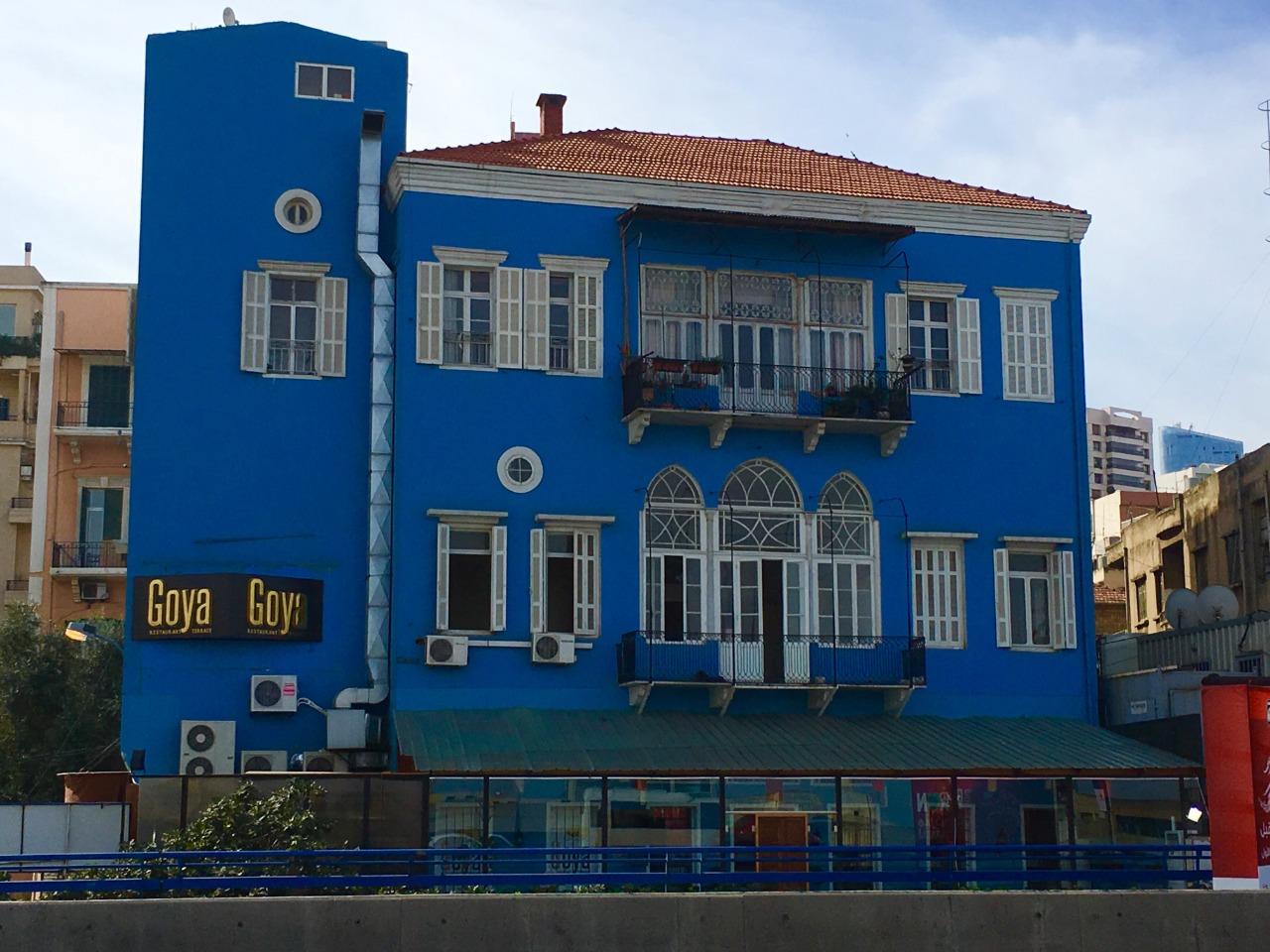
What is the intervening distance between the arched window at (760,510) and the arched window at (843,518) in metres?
0.47

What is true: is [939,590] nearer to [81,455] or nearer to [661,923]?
[661,923]

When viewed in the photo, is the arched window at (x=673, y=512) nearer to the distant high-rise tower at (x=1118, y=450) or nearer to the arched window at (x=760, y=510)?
the arched window at (x=760, y=510)

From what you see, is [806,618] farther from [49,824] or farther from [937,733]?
[49,824]

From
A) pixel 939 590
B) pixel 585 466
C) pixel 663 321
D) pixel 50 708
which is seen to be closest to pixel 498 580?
pixel 585 466

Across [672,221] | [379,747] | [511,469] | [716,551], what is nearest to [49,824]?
[379,747]

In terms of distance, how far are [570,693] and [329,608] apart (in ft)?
14.2

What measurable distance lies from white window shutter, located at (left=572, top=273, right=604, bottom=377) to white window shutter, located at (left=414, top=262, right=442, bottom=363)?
7.89 feet

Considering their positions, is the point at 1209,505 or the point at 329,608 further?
the point at 1209,505

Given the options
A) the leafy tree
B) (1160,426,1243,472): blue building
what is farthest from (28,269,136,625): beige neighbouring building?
(1160,426,1243,472): blue building

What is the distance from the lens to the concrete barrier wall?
17828mm

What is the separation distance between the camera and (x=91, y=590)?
48875 mm

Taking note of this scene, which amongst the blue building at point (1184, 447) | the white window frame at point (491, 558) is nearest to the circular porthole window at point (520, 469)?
the white window frame at point (491, 558)

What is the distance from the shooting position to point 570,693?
2981cm

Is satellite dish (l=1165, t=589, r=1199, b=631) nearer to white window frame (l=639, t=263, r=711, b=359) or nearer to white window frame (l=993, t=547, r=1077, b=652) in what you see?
white window frame (l=993, t=547, r=1077, b=652)
